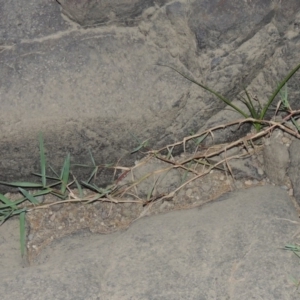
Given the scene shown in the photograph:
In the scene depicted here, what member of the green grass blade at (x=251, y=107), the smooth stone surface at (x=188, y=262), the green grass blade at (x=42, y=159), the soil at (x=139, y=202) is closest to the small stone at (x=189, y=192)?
the soil at (x=139, y=202)

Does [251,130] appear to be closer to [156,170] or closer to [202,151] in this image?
[202,151]

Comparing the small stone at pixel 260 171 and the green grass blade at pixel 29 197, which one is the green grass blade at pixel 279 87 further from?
the green grass blade at pixel 29 197

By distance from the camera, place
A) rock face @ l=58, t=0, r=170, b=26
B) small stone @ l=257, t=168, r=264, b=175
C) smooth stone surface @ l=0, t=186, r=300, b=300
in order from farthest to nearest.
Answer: small stone @ l=257, t=168, r=264, b=175, rock face @ l=58, t=0, r=170, b=26, smooth stone surface @ l=0, t=186, r=300, b=300

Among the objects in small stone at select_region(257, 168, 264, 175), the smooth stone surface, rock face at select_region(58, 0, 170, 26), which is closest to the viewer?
the smooth stone surface

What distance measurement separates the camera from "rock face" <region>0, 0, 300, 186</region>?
1651 mm

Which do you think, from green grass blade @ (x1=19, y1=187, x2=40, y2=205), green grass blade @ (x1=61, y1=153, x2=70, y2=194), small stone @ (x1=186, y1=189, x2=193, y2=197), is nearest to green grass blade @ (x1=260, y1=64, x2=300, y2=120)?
small stone @ (x1=186, y1=189, x2=193, y2=197)

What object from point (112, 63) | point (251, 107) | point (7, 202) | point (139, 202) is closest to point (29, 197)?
point (7, 202)

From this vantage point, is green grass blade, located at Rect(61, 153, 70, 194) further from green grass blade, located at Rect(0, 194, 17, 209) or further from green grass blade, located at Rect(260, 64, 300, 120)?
green grass blade, located at Rect(260, 64, 300, 120)

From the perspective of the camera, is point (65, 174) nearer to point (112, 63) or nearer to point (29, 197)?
point (29, 197)

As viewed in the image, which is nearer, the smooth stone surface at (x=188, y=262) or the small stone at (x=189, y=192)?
the smooth stone surface at (x=188, y=262)

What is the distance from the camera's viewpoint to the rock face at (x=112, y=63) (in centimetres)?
165

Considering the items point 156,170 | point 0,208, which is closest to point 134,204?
point 156,170

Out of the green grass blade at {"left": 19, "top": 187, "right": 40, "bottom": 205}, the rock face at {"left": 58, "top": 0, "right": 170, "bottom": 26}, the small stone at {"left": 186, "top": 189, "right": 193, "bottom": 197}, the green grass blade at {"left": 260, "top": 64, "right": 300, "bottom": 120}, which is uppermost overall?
the rock face at {"left": 58, "top": 0, "right": 170, "bottom": 26}

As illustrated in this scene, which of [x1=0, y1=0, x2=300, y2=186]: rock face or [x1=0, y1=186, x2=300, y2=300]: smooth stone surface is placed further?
[x1=0, y1=0, x2=300, y2=186]: rock face
